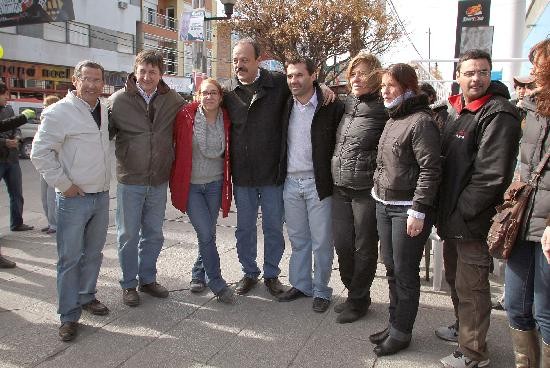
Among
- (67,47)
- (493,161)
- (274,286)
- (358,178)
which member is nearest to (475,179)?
(493,161)

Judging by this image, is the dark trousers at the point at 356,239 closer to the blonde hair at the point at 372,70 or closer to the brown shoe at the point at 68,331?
the blonde hair at the point at 372,70

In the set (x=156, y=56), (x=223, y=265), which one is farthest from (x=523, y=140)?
(x=223, y=265)

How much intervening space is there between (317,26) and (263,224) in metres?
13.9

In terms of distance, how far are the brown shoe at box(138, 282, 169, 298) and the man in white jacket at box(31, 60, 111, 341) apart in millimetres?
661

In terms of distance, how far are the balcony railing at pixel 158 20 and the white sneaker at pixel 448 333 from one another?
31468mm

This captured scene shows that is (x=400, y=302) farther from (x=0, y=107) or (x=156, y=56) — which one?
(x=0, y=107)

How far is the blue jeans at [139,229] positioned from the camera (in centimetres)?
394

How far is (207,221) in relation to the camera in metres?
4.04

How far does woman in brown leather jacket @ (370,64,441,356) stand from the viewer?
288 centimetres

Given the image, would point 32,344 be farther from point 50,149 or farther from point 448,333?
point 448,333

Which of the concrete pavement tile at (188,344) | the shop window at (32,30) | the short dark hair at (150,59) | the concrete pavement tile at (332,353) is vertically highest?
the shop window at (32,30)

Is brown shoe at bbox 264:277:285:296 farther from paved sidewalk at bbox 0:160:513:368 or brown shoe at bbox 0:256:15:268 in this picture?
brown shoe at bbox 0:256:15:268

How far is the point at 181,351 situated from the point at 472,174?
2.16 meters

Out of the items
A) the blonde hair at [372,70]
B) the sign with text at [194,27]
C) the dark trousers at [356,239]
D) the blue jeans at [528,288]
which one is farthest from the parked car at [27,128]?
the blue jeans at [528,288]
